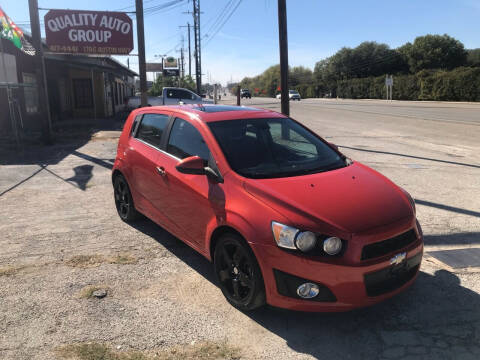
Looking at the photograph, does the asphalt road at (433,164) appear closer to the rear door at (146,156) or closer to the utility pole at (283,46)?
the utility pole at (283,46)

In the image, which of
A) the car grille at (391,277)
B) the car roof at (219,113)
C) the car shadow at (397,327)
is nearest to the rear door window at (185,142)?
the car roof at (219,113)

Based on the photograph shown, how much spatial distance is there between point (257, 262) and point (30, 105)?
19.4 m

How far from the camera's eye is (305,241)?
115 inches

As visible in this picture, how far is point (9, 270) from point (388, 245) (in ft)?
12.2

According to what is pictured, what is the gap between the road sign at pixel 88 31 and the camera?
1579 cm

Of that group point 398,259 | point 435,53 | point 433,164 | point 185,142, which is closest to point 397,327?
point 398,259

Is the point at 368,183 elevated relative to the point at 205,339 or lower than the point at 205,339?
elevated

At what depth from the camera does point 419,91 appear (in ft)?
164

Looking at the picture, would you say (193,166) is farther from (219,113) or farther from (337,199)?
(337,199)

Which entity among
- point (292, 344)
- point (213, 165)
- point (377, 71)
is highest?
point (377, 71)

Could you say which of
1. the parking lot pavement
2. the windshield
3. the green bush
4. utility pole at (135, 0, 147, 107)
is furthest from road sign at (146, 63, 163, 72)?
the windshield

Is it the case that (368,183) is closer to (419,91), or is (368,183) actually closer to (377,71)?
(419,91)

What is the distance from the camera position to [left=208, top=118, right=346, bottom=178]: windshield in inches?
145

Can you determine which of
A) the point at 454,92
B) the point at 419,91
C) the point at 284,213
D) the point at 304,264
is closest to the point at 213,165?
the point at 284,213
